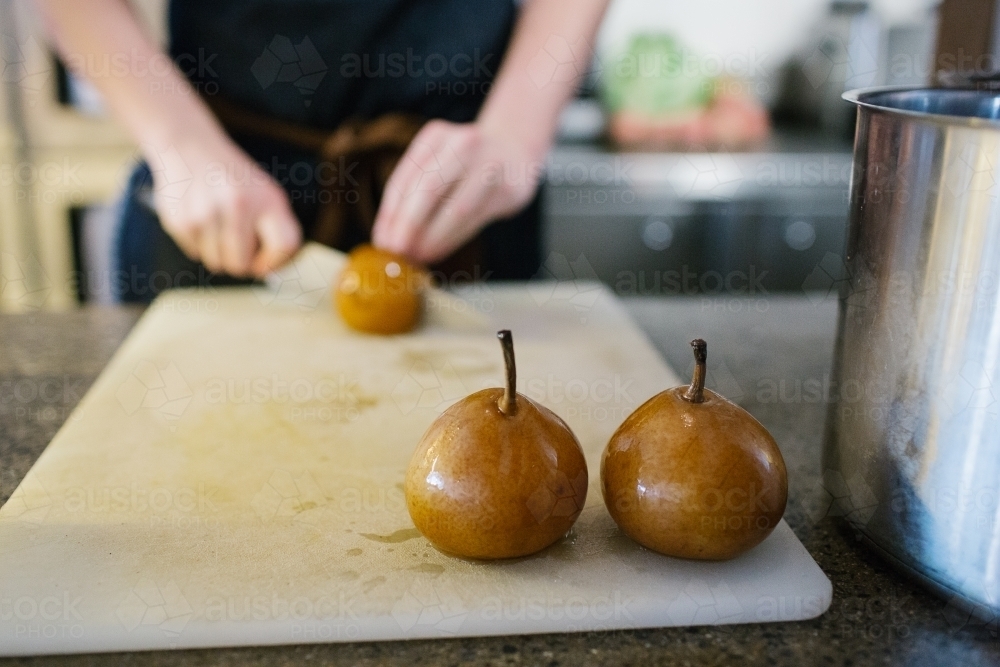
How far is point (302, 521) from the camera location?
58 cm

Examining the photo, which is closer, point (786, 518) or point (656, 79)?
point (786, 518)

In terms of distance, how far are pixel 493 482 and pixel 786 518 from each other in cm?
24

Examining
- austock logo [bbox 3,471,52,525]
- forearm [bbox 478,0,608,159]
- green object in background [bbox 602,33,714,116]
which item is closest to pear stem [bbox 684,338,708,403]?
austock logo [bbox 3,471,52,525]

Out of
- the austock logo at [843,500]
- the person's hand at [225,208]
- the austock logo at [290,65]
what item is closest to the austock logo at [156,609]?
the austock logo at [843,500]

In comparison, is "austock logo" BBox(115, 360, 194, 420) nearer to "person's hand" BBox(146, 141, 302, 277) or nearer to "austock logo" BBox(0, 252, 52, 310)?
"person's hand" BBox(146, 141, 302, 277)

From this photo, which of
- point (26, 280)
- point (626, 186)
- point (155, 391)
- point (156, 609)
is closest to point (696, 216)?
point (626, 186)

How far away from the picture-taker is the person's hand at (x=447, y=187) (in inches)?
41.1

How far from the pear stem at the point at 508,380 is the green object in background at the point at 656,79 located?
193cm

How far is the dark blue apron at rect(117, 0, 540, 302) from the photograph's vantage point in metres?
1.16

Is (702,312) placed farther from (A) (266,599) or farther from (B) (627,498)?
(A) (266,599)

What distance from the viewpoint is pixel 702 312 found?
1.10 m

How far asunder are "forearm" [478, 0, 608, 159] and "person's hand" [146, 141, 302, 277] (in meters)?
0.30

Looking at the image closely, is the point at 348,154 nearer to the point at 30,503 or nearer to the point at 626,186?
the point at 30,503

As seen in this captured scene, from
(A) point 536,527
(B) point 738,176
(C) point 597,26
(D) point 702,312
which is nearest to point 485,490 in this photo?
(A) point 536,527
